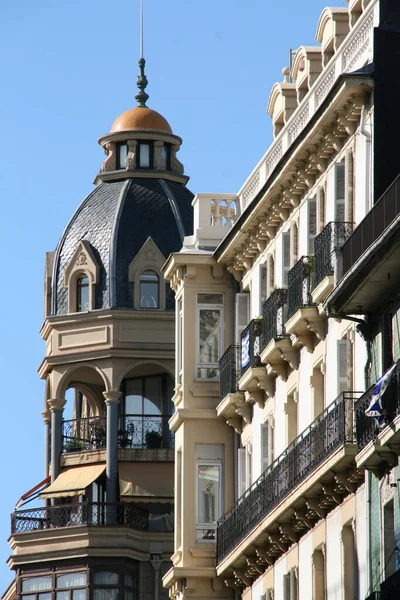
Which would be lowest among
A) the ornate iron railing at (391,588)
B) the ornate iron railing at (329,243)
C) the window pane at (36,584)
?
the ornate iron railing at (391,588)

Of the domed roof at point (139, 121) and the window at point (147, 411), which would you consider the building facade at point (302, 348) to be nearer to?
the window at point (147, 411)

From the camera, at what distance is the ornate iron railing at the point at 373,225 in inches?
1946

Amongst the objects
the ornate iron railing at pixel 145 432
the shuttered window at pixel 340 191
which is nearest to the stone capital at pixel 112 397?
the ornate iron railing at pixel 145 432

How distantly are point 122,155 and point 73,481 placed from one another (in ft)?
35.9

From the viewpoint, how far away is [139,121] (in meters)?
87.8

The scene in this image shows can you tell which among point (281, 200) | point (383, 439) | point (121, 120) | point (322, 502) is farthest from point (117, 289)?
point (383, 439)

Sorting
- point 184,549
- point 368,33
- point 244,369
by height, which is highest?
point 368,33

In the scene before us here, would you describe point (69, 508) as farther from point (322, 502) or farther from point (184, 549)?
point (322, 502)

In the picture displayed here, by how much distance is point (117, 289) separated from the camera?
84.6 m

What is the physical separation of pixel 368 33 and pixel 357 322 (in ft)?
20.8

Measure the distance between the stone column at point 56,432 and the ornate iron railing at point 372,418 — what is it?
1307 inches

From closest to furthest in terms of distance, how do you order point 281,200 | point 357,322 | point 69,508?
1. point 357,322
2. point 281,200
3. point 69,508

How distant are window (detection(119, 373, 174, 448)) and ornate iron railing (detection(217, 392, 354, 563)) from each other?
644 inches

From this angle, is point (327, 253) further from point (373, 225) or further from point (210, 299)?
point (210, 299)
